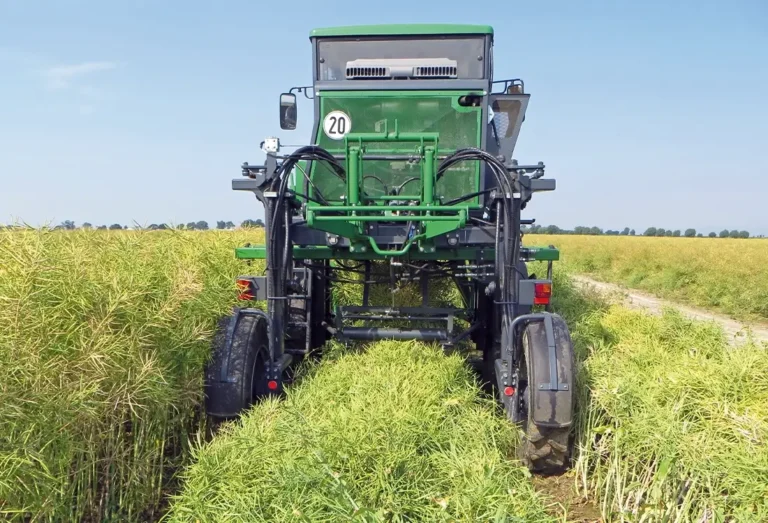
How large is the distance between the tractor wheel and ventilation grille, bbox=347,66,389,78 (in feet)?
9.21

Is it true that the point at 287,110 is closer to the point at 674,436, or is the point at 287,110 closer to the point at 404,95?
the point at 404,95

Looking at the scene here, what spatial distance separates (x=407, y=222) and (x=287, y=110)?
6.14 feet

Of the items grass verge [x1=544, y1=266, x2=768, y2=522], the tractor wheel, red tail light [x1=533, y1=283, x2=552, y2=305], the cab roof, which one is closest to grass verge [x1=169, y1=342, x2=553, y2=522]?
the tractor wheel

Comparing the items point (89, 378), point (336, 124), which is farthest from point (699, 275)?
point (89, 378)

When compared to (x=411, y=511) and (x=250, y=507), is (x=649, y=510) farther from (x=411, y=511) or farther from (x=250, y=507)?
(x=250, y=507)

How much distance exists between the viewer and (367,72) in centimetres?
566

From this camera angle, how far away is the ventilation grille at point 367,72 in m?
5.61

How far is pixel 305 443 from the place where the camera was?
3154 millimetres

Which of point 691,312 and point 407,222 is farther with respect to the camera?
point 691,312

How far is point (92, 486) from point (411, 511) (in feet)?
5.55

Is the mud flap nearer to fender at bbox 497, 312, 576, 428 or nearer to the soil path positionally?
fender at bbox 497, 312, 576, 428

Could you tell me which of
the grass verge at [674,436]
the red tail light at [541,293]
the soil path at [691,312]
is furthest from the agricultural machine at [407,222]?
the soil path at [691,312]

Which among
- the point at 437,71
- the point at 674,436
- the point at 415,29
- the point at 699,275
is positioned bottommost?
the point at 674,436

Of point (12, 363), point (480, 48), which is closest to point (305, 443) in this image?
point (12, 363)
